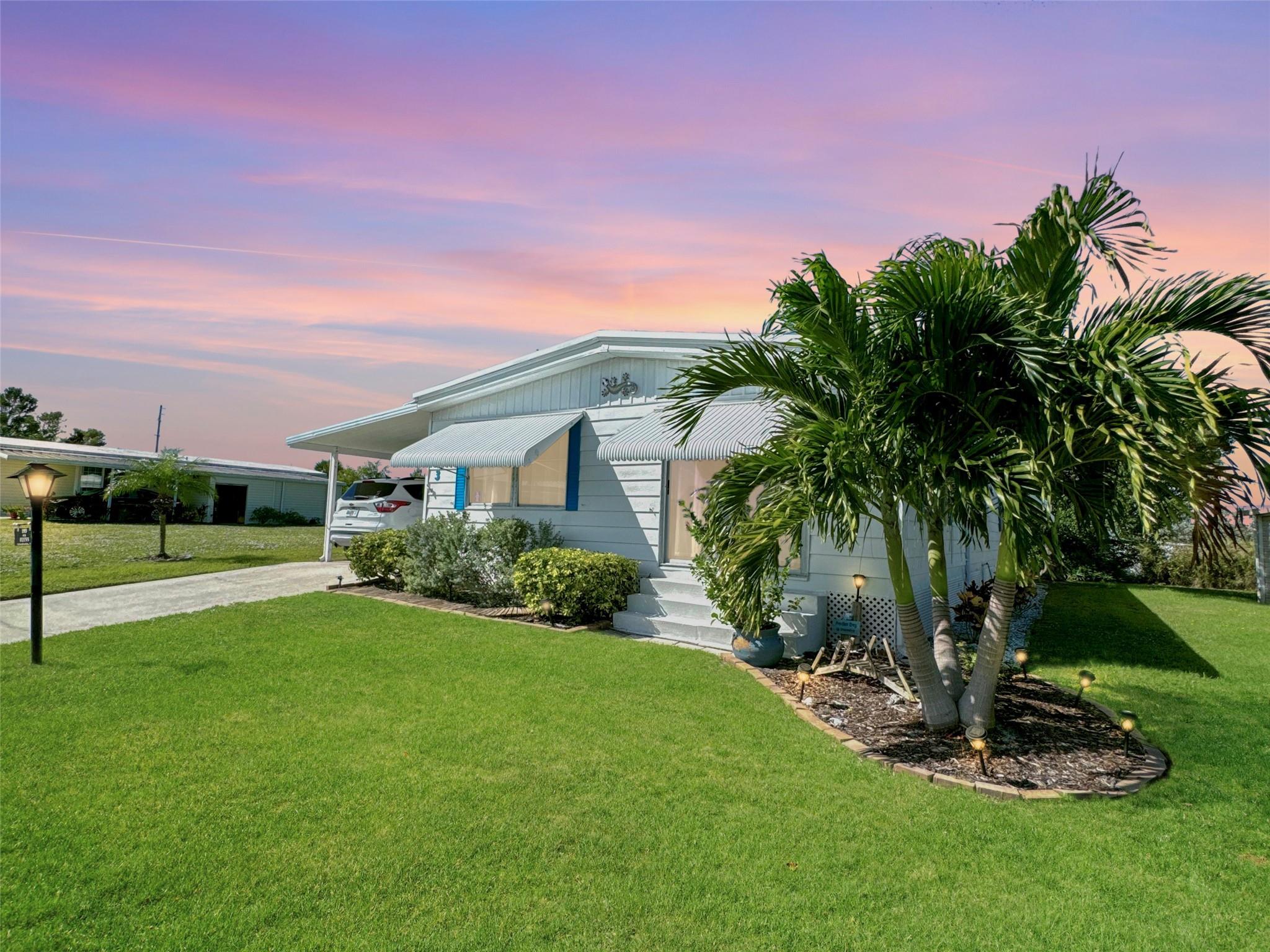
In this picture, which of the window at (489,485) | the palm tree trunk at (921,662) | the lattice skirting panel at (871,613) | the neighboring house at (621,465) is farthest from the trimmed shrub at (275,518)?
the palm tree trunk at (921,662)

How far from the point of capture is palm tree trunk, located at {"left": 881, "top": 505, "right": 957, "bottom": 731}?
6.38m

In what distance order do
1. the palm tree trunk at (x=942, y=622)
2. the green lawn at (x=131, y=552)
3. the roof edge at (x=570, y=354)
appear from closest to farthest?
the palm tree trunk at (x=942, y=622) < the roof edge at (x=570, y=354) < the green lawn at (x=131, y=552)

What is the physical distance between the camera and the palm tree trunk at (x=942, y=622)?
679cm

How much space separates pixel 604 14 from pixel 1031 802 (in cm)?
896

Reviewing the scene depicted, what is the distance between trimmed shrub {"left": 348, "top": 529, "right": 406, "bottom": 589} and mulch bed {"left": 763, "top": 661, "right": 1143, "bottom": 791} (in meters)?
8.64

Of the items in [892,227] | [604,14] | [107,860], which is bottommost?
[107,860]

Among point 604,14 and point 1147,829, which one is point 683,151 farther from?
point 1147,829

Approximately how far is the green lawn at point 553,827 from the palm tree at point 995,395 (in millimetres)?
1780

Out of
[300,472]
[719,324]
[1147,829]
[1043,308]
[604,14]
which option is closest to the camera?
[1147,829]

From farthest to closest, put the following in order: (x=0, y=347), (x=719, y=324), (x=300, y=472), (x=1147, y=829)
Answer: (x=300, y=472) < (x=719, y=324) < (x=0, y=347) < (x=1147, y=829)

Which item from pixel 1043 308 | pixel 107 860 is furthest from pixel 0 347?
pixel 1043 308

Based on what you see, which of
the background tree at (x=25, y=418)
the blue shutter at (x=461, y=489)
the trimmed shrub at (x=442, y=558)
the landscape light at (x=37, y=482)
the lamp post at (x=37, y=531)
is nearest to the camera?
the lamp post at (x=37, y=531)

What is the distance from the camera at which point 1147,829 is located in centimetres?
462

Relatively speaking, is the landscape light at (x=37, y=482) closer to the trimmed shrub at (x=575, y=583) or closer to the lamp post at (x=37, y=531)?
the lamp post at (x=37, y=531)
